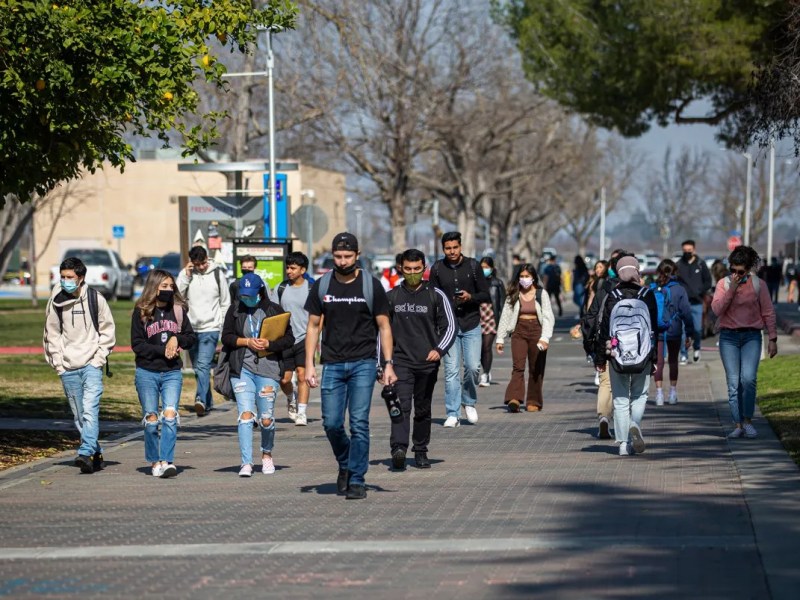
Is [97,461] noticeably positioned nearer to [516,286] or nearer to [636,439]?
[636,439]

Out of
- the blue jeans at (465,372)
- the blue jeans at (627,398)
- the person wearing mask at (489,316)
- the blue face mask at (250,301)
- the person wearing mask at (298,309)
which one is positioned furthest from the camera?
the person wearing mask at (489,316)

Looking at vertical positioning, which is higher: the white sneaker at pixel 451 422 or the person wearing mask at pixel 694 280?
the person wearing mask at pixel 694 280

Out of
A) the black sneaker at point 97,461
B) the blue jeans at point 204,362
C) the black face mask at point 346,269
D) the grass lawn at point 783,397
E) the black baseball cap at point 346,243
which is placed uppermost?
the black baseball cap at point 346,243

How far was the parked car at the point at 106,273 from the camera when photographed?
152 feet

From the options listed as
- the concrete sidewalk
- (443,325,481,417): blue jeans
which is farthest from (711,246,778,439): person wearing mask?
(443,325,481,417): blue jeans

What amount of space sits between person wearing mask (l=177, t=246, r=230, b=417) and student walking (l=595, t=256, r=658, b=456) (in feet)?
19.4

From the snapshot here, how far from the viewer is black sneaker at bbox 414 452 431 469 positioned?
11.5 meters

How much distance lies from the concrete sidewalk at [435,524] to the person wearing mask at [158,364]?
0.31 meters

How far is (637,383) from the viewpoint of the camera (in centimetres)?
1198

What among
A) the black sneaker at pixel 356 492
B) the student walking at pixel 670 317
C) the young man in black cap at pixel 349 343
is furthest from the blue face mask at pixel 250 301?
the student walking at pixel 670 317

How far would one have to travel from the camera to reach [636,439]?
38.9 feet

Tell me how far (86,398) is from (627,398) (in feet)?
14.8

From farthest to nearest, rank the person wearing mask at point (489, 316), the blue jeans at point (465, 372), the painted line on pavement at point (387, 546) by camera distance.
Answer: the person wearing mask at point (489, 316)
the blue jeans at point (465, 372)
the painted line on pavement at point (387, 546)

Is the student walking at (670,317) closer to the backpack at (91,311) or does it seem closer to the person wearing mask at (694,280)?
the person wearing mask at (694,280)
